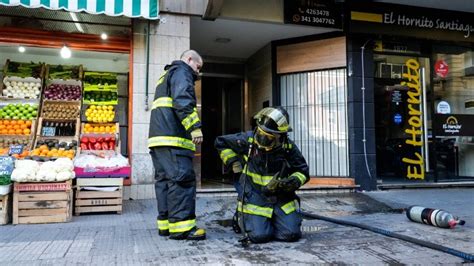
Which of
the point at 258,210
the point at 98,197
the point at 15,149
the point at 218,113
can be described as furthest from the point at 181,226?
the point at 218,113

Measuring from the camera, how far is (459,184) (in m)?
9.21

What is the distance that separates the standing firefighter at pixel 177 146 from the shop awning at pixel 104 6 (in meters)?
2.73

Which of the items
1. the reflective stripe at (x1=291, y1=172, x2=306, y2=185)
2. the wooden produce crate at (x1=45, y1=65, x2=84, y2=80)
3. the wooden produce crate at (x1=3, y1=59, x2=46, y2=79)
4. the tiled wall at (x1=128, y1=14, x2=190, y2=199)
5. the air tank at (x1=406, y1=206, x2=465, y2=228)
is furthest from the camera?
the wooden produce crate at (x1=45, y1=65, x2=84, y2=80)

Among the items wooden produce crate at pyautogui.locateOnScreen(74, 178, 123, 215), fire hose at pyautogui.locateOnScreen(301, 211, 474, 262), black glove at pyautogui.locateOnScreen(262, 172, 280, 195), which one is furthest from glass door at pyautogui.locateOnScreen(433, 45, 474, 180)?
wooden produce crate at pyautogui.locateOnScreen(74, 178, 123, 215)

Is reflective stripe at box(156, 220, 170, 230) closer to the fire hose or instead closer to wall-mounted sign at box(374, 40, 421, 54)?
the fire hose

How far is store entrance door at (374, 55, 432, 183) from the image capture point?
9086 mm

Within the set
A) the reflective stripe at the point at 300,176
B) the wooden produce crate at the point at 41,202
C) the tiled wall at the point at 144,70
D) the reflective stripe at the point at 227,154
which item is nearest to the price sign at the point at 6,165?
the wooden produce crate at the point at 41,202

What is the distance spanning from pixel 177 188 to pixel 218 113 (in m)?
8.45

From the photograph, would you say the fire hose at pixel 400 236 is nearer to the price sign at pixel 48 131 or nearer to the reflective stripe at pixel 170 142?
the reflective stripe at pixel 170 142

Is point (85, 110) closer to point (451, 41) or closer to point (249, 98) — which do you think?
point (249, 98)

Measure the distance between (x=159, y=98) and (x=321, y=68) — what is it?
527cm

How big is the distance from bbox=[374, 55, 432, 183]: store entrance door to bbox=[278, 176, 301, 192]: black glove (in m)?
5.27

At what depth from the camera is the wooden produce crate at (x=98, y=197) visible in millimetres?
5934

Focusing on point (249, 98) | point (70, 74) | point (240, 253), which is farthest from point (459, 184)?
point (70, 74)
